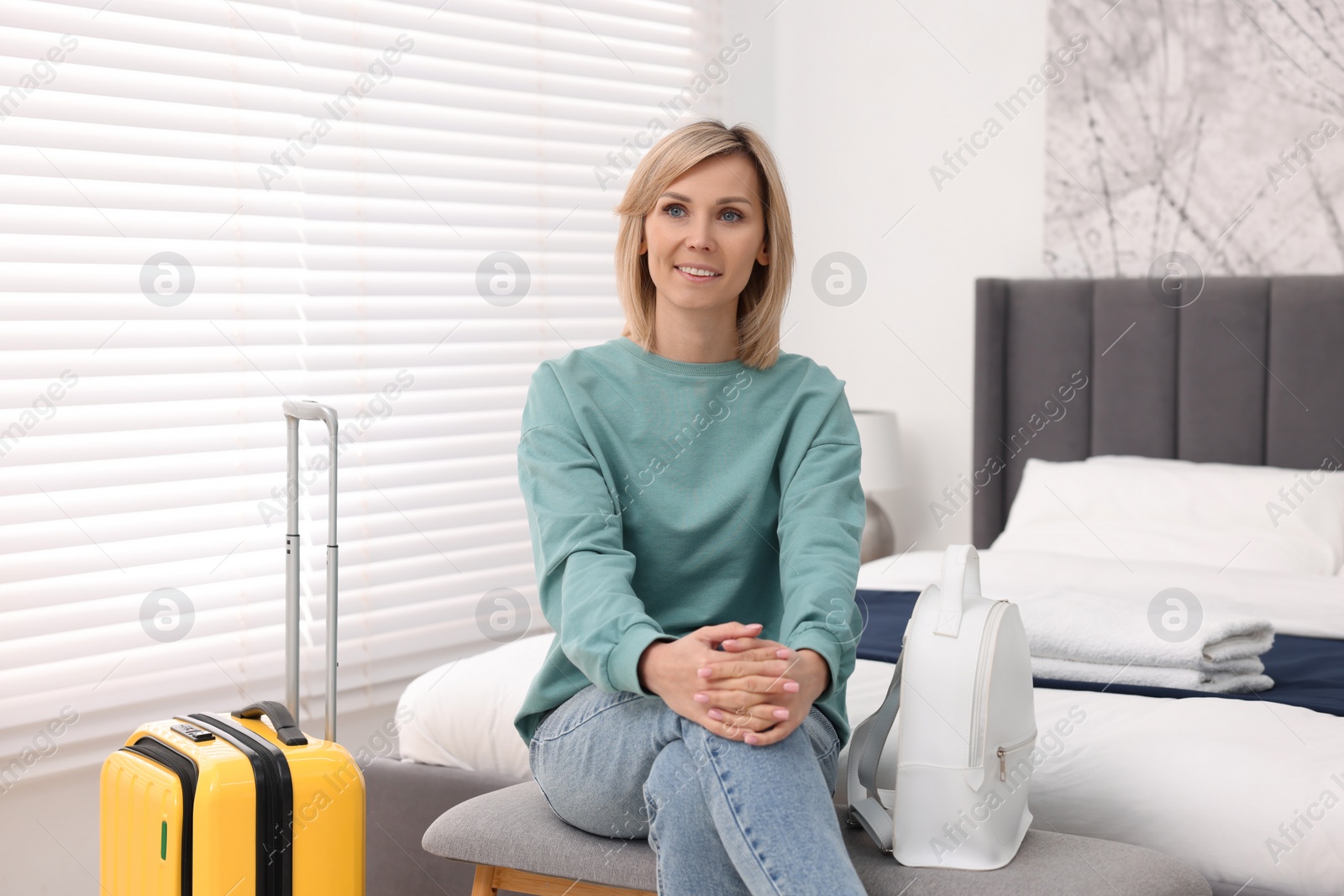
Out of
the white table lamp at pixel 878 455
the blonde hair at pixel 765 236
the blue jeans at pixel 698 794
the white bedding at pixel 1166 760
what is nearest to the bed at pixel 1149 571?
the white bedding at pixel 1166 760

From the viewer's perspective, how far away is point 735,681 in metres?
1.26

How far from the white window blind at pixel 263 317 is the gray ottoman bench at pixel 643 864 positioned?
50.8 inches

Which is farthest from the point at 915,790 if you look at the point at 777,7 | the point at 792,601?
the point at 777,7

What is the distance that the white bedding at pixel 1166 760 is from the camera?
1.43 metres

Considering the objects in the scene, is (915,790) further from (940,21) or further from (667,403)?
(940,21)

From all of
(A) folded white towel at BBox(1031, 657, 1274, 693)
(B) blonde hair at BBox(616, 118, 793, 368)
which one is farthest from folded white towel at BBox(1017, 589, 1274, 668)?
(B) blonde hair at BBox(616, 118, 793, 368)

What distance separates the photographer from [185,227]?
8.39 feet

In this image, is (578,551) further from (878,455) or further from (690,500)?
(878,455)

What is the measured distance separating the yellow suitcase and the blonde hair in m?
0.76

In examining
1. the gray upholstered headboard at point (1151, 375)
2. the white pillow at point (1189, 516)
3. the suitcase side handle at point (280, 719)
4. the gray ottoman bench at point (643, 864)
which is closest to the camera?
the gray ottoman bench at point (643, 864)

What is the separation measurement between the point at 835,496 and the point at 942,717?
33 cm

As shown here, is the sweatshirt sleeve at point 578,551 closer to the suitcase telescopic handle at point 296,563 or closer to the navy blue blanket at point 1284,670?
the suitcase telescopic handle at point 296,563

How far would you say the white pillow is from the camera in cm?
266

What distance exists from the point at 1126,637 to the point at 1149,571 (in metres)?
0.54
